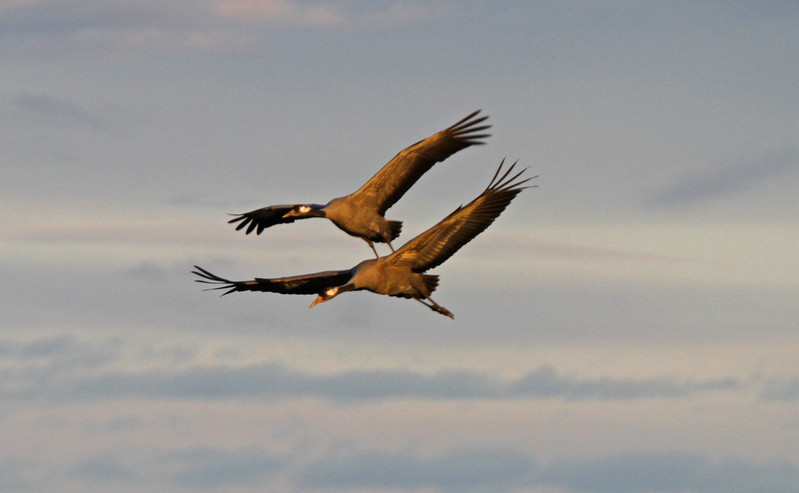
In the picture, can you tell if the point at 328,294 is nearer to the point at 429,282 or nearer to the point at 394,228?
the point at 429,282

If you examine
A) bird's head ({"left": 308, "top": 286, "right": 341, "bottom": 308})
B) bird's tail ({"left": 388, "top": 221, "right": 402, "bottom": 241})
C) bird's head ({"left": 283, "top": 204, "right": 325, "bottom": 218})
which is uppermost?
bird's head ({"left": 283, "top": 204, "right": 325, "bottom": 218})

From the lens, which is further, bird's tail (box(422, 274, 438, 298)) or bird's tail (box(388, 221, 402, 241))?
bird's tail (box(388, 221, 402, 241))

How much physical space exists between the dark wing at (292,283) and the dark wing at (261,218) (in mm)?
2006

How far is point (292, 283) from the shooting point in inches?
1729

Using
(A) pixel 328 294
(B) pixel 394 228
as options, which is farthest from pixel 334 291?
(B) pixel 394 228

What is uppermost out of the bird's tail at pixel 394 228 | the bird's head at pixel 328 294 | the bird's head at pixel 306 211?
the bird's head at pixel 306 211

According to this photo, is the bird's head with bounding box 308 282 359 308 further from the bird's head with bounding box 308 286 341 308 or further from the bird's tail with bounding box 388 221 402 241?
the bird's tail with bounding box 388 221 402 241

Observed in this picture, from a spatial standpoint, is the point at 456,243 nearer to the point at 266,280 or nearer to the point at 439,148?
the point at 439,148

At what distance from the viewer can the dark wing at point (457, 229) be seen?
38.8 meters

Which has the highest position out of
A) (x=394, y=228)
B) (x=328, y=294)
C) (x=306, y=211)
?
(x=306, y=211)

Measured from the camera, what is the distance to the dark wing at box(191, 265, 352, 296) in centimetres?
4275

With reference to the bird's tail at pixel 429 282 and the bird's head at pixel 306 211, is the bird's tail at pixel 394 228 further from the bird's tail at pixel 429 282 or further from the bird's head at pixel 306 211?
the bird's tail at pixel 429 282

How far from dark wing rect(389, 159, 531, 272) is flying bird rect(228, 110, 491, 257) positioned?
1667 millimetres

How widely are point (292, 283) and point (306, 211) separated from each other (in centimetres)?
280
